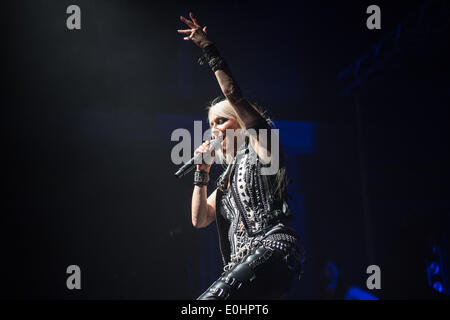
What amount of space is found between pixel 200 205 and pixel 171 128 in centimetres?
237

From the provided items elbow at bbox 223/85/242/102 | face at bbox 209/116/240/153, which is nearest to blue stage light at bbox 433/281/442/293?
face at bbox 209/116/240/153

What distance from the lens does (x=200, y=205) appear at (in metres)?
2.40

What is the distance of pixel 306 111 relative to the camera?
504cm

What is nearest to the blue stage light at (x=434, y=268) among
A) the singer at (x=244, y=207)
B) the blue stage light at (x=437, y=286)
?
the blue stage light at (x=437, y=286)

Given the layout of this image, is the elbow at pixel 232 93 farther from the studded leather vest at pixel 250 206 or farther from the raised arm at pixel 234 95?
the studded leather vest at pixel 250 206

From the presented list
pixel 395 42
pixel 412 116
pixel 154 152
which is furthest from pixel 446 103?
pixel 154 152

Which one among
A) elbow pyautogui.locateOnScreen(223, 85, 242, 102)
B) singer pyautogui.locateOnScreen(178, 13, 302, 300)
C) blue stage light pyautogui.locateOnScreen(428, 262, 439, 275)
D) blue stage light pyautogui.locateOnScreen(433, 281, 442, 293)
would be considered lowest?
blue stage light pyautogui.locateOnScreen(433, 281, 442, 293)

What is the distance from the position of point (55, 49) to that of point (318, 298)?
4.43 m

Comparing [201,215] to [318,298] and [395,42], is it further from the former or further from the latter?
[318,298]

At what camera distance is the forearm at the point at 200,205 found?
2.38m

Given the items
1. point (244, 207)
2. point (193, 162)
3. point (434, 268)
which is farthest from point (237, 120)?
point (434, 268)

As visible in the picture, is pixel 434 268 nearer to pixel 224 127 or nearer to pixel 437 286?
pixel 437 286

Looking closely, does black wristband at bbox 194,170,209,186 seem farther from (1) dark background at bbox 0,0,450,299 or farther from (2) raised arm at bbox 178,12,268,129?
(1) dark background at bbox 0,0,450,299

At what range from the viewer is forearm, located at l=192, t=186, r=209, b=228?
2.38 metres
